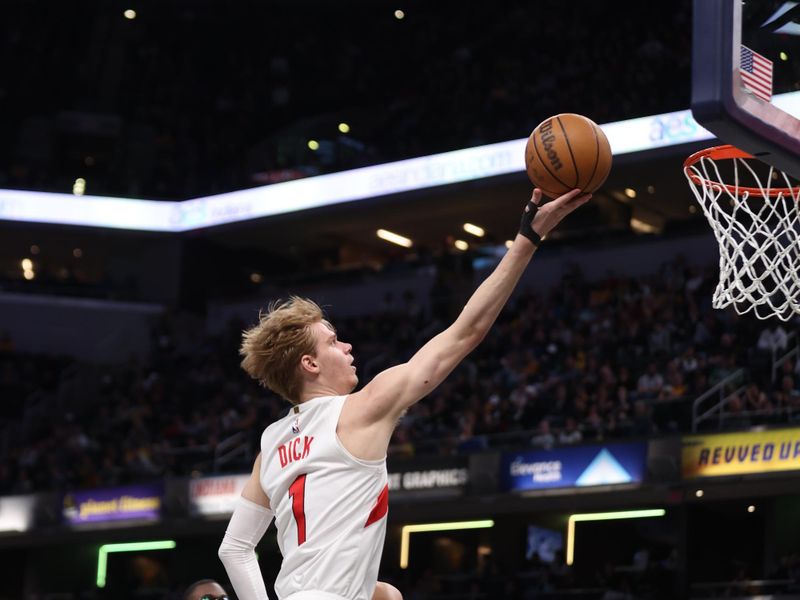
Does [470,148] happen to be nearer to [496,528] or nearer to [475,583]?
[496,528]

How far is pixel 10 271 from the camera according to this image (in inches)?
1302

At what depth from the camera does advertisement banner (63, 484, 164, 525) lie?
21453 mm

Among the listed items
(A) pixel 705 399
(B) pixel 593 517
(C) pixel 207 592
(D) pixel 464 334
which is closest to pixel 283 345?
(D) pixel 464 334

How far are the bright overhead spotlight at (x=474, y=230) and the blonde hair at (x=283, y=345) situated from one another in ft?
80.1

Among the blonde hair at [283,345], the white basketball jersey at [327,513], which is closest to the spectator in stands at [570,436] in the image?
the blonde hair at [283,345]

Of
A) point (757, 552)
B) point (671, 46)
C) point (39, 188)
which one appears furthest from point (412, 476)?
point (39, 188)

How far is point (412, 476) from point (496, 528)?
10.2ft

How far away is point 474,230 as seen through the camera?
2884 cm

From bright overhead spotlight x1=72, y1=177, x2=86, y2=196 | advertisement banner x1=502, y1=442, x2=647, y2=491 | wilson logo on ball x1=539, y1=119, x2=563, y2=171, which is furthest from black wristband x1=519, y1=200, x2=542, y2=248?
bright overhead spotlight x1=72, y1=177, x2=86, y2=196

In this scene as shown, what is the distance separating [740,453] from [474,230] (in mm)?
13479

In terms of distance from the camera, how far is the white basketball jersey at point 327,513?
3949 millimetres

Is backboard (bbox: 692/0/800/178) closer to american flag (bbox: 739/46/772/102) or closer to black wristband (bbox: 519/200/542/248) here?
american flag (bbox: 739/46/772/102)

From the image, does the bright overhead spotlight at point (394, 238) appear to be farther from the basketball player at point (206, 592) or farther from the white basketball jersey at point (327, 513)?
the white basketball jersey at point (327, 513)

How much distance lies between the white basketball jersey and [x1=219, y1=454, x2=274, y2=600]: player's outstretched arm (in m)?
0.19
